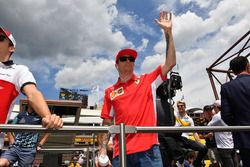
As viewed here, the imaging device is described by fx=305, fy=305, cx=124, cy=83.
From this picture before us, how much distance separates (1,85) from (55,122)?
48 centimetres

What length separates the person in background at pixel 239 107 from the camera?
2.95 meters

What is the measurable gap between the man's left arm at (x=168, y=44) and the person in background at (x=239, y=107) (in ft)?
2.86

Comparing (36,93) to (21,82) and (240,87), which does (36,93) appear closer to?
(21,82)

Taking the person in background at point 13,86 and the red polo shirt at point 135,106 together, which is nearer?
the person in background at point 13,86

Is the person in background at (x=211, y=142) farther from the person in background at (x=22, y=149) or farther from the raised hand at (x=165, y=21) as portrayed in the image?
the raised hand at (x=165, y=21)

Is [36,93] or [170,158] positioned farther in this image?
[170,158]

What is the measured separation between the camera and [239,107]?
10.2 ft

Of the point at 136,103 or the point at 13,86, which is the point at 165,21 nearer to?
the point at 136,103

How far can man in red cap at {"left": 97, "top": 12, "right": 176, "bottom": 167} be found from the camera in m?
2.54

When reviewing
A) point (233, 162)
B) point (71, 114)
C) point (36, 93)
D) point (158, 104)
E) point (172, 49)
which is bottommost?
point (233, 162)

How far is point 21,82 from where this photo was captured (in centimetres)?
195

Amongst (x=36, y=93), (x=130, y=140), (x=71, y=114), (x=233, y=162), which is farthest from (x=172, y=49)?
(x=71, y=114)

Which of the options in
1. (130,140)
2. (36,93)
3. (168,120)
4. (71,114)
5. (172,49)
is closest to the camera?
(36,93)

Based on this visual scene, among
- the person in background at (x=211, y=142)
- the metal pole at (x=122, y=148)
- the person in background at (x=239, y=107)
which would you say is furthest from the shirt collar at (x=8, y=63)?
the person in background at (x=211, y=142)
